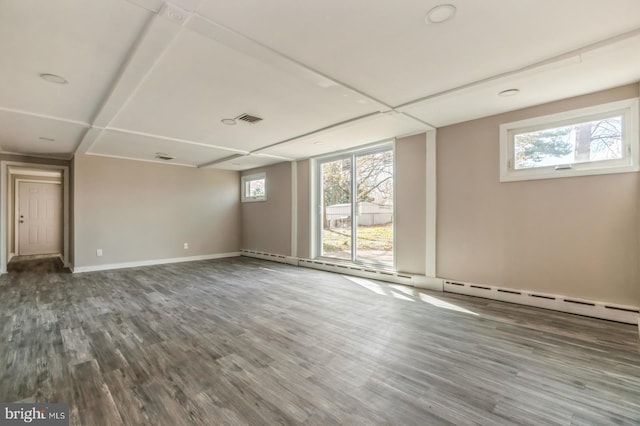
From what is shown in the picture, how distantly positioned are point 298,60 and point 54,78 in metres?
2.33

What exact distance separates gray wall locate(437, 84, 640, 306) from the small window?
4643 mm

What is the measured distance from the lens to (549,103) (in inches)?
131

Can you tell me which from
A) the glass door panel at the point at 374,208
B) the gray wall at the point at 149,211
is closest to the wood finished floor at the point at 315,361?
the glass door panel at the point at 374,208

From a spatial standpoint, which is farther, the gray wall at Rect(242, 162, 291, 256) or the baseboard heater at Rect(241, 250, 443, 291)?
the gray wall at Rect(242, 162, 291, 256)

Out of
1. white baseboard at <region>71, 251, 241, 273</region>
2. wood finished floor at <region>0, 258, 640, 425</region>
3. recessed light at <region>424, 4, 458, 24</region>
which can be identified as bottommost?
wood finished floor at <region>0, 258, 640, 425</region>

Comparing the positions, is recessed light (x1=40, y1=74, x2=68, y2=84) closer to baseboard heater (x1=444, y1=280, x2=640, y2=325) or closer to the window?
the window

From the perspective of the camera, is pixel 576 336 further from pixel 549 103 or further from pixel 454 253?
pixel 549 103

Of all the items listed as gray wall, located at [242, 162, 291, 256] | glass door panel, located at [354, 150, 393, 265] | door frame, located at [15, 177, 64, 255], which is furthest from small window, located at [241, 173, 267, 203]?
door frame, located at [15, 177, 64, 255]

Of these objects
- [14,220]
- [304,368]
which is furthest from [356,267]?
[14,220]

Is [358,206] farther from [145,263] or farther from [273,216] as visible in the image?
[145,263]

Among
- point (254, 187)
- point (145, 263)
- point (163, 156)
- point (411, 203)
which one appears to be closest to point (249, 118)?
point (411, 203)

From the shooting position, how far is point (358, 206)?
553 centimetres

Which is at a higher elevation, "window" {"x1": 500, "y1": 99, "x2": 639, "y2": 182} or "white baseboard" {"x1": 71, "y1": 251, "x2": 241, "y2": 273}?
"window" {"x1": 500, "y1": 99, "x2": 639, "y2": 182}

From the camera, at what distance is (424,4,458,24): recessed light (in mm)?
1784
